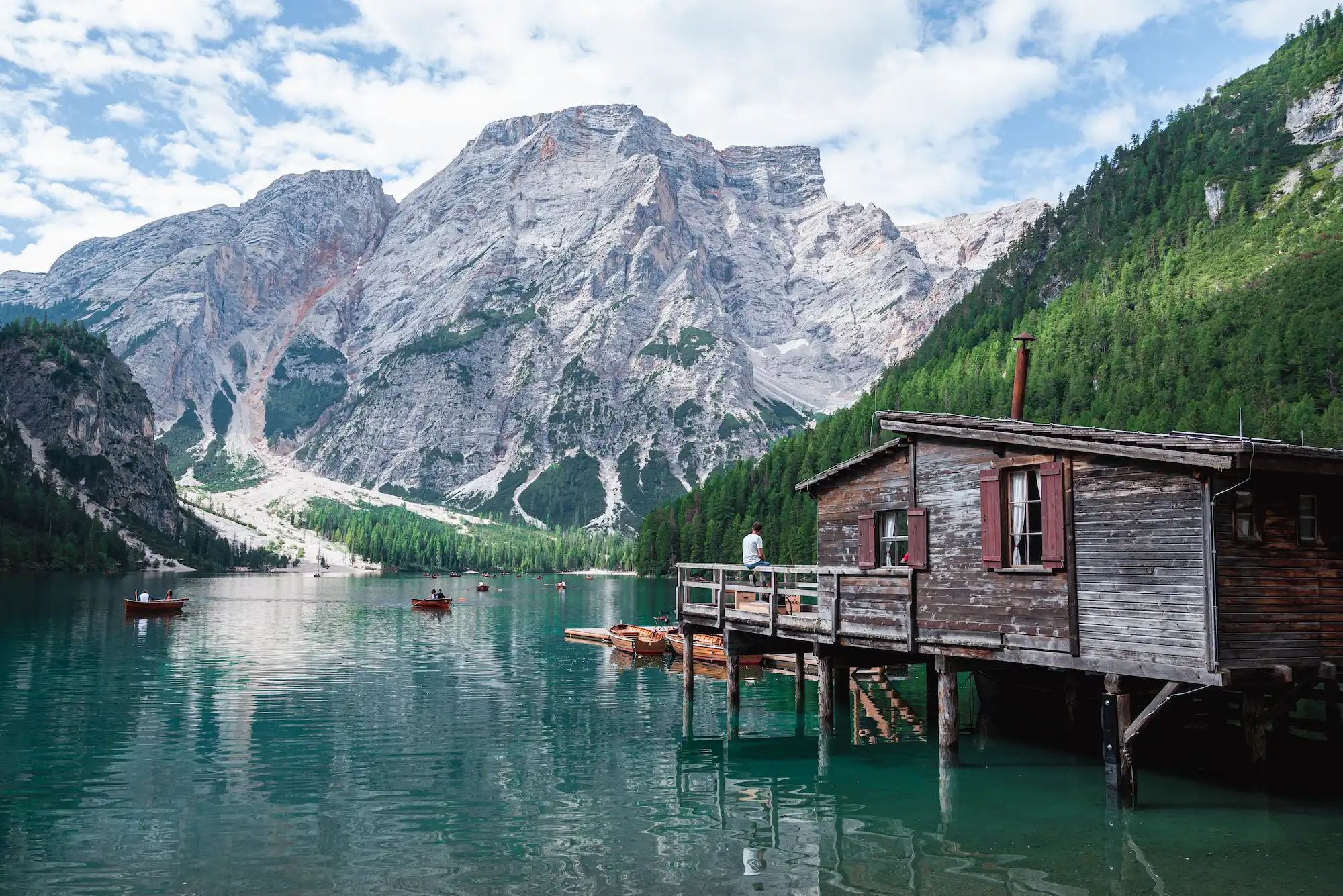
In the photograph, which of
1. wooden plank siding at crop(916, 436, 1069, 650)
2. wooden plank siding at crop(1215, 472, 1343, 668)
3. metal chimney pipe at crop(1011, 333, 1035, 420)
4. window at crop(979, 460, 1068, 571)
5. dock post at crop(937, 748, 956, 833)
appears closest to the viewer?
wooden plank siding at crop(1215, 472, 1343, 668)

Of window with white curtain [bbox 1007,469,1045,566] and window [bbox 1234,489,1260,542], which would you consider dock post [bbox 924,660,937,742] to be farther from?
window [bbox 1234,489,1260,542]

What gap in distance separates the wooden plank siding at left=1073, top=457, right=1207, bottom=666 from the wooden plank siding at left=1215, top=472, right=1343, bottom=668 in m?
0.57

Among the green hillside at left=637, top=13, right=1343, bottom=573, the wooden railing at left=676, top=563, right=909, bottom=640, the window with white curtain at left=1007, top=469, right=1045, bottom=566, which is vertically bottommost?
the wooden railing at left=676, top=563, right=909, bottom=640

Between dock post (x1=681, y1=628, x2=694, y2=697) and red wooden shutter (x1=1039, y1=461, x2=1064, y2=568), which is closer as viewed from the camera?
red wooden shutter (x1=1039, y1=461, x2=1064, y2=568)

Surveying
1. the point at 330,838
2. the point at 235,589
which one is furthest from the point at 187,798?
the point at 235,589

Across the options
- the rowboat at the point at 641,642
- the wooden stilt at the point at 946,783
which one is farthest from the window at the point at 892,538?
the rowboat at the point at 641,642

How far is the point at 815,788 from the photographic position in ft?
95.4

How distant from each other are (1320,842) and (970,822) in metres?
7.76

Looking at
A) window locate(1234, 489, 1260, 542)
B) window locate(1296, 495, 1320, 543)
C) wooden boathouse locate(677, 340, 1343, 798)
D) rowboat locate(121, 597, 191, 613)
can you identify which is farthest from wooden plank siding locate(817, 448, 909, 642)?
rowboat locate(121, 597, 191, 613)

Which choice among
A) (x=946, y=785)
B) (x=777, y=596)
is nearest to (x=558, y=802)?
(x=946, y=785)

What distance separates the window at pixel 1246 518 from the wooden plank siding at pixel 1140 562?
1.29m

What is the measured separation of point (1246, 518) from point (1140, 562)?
8.45 feet

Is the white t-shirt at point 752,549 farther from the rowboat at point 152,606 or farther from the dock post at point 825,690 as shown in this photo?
the rowboat at point 152,606

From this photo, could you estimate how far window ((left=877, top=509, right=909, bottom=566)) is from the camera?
31453 mm
